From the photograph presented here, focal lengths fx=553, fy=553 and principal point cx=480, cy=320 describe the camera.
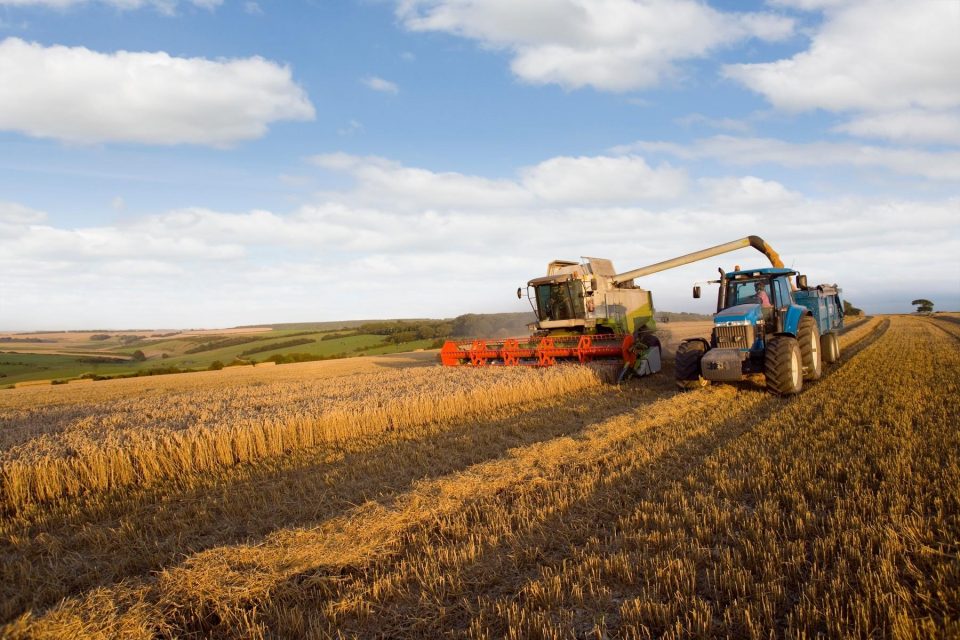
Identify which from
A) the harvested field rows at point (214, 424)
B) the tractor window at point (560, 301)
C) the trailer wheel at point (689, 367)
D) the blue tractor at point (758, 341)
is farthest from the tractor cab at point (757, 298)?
the tractor window at point (560, 301)

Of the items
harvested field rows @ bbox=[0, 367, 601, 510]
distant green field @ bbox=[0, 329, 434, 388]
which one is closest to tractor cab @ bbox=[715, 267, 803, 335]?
harvested field rows @ bbox=[0, 367, 601, 510]

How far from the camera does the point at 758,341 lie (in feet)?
33.4

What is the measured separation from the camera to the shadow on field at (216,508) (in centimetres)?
387

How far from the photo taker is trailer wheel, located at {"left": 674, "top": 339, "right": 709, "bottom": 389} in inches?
398

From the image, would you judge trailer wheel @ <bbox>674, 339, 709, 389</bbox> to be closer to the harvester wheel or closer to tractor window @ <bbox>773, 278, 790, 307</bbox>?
the harvester wheel

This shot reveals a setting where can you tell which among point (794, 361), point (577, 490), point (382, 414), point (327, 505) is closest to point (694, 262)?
point (794, 361)

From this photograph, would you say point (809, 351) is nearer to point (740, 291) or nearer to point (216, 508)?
point (740, 291)

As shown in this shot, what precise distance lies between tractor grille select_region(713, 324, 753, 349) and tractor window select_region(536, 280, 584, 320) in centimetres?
492

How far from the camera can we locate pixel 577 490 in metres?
4.85

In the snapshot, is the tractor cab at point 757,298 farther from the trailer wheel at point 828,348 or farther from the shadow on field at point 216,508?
the shadow on field at point 216,508

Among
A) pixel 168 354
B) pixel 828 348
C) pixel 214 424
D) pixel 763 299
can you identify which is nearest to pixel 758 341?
pixel 763 299

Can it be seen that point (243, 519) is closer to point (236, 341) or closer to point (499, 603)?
point (499, 603)

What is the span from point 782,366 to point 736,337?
3.17 ft

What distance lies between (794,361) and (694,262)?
26.9 ft
